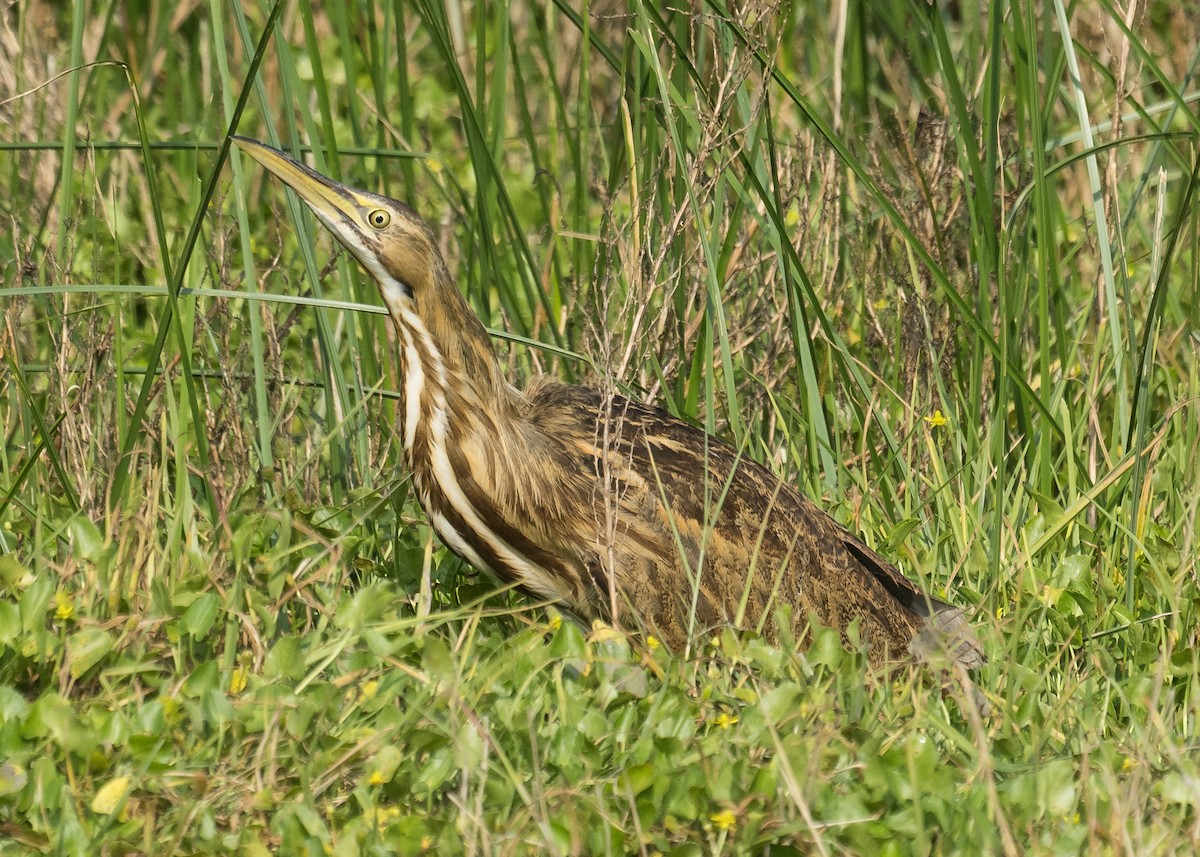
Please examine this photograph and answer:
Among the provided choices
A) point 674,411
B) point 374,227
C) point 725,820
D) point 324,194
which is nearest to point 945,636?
point 674,411

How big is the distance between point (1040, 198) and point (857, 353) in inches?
41.3

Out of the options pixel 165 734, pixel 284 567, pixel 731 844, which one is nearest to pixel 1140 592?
pixel 731 844

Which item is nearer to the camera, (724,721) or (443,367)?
(724,721)

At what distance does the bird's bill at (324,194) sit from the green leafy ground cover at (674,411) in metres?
0.14

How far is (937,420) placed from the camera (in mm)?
3424

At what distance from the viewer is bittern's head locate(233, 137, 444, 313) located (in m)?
2.70

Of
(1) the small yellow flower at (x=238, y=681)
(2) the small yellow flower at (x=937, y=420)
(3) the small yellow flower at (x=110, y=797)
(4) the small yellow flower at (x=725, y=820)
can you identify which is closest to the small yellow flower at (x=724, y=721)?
(4) the small yellow flower at (x=725, y=820)

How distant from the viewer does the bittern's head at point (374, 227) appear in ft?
8.86

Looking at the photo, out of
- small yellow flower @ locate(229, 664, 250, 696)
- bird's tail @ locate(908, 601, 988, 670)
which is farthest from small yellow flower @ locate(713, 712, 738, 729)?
small yellow flower @ locate(229, 664, 250, 696)

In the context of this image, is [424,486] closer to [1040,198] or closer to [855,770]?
[855,770]

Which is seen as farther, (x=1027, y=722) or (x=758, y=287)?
(x=758, y=287)

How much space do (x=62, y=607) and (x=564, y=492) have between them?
83 centimetres

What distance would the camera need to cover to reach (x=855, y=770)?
2188mm

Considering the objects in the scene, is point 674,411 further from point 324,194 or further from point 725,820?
point 725,820
